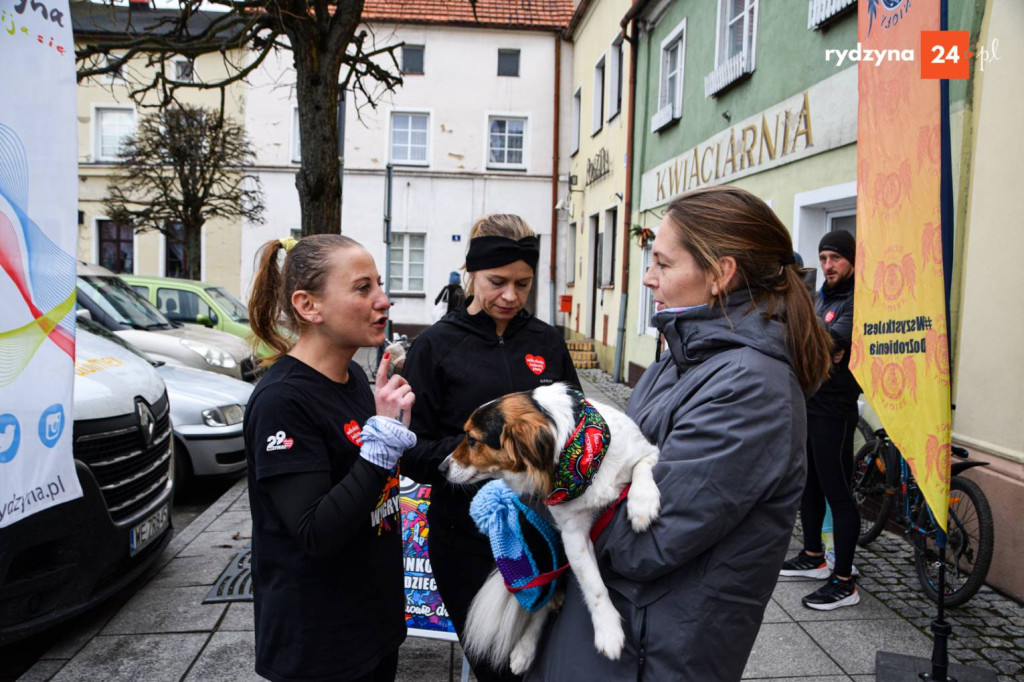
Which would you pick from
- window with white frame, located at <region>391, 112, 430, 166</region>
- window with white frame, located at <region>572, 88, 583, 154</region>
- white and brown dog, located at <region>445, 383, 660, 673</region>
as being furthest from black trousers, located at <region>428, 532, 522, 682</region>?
window with white frame, located at <region>391, 112, 430, 166</region>

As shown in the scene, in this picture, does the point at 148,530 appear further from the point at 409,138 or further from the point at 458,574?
the point at 409,138

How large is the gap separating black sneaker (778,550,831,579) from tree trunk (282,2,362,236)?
4.08 metres

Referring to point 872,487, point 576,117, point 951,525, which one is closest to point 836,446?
point 951,525

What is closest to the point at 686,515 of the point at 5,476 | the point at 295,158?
the point at 5,476

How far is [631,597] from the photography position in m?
1.66

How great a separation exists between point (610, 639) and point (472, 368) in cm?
119

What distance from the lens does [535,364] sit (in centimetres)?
271

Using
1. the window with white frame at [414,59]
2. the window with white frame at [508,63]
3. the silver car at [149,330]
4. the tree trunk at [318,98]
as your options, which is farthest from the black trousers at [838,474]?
the window with white frame at [414,59]

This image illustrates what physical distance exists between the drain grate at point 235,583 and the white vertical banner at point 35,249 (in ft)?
7.22

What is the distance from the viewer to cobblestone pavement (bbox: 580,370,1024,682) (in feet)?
12.7

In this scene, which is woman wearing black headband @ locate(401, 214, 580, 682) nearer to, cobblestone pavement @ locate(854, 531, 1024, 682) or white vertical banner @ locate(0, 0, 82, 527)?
white vertical banner @ locate(0, 0, 82, 527)

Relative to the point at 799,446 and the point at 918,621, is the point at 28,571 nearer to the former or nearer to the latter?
the point at 799,446

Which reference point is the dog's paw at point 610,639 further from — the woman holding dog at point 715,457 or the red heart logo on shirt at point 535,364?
the red heart logo on shirt at point 535,364

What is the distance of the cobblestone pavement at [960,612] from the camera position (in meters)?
3.86
